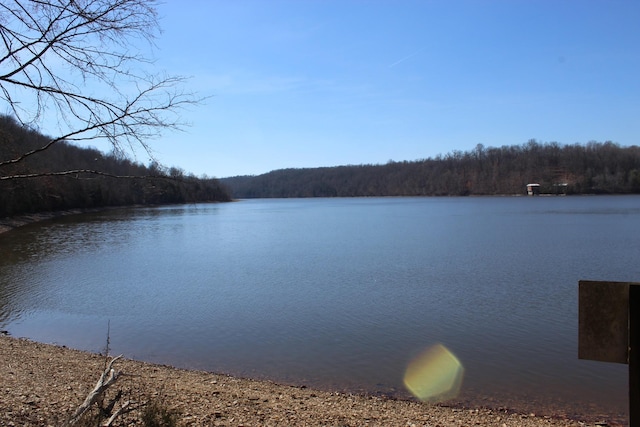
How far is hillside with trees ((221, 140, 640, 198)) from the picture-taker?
128875 millimetres

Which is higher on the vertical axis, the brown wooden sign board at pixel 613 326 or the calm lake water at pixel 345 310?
the brown wooden sign board at pixel 613 326

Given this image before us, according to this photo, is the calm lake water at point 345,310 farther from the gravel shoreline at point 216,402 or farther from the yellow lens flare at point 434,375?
the gravel shoreline at point 216,402

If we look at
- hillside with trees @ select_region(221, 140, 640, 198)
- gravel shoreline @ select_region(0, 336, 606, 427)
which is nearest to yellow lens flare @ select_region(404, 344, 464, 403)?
gravel shoreline @ select_region(0, 336, 606, 427)

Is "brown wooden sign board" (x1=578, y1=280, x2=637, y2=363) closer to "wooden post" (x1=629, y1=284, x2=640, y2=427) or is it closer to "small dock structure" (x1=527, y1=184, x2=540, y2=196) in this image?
"wooden post" (x1=629, y1=284, x2=640, y2=427)

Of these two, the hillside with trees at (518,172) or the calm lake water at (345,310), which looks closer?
the calm lake water at (345,310)

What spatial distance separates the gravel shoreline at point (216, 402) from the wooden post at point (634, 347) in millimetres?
4471

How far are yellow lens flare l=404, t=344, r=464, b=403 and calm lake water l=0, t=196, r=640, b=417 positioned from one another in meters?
0.19

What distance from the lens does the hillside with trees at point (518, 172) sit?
129 m

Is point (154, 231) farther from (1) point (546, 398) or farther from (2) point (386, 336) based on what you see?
(1) point (546, 398)

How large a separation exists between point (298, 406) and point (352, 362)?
10.5ft

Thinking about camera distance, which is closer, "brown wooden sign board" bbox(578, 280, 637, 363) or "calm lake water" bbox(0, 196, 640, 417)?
"brown wooden sign board" bbox(578, 280, 637, 363)

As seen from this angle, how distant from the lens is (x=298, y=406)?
6.85 m

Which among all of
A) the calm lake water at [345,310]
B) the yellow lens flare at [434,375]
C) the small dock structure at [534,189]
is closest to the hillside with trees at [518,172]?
the small dock structure at [534,189]

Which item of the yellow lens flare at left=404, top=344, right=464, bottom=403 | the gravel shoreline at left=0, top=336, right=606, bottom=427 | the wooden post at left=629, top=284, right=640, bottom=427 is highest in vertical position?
the wooden post at left=629, top=284, right=640, bottom=427
